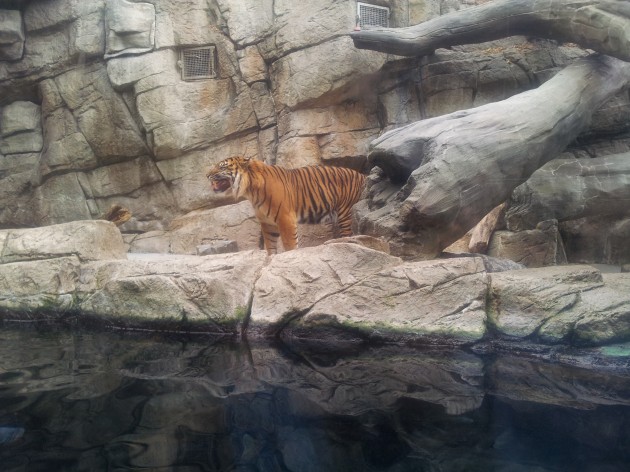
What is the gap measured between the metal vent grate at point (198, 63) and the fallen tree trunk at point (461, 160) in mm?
3592

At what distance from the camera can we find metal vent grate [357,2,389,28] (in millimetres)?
7639

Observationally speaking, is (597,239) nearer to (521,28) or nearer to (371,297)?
(521,28)

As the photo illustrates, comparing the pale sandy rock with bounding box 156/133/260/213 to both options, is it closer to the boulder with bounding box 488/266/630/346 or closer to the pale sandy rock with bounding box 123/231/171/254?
the pale sandy rock with bounding box 123/231/171/254

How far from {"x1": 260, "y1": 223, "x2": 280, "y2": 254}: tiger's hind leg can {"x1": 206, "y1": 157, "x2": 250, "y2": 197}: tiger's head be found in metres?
0.54

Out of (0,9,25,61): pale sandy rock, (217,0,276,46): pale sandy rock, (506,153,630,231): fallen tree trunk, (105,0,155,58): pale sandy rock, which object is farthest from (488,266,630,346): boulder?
(0,9,25,61): pale sandy rock

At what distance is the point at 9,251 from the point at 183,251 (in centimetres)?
282

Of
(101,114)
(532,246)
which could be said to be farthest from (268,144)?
(532,246)

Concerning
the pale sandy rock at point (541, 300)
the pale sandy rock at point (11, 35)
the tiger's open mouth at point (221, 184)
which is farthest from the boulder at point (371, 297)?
the pale sandy rock at point (11, 35)

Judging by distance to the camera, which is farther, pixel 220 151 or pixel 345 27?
pixel 220 151

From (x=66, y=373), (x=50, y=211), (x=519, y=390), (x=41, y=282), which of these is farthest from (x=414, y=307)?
(x=50, y=211)

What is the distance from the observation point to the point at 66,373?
3.64m

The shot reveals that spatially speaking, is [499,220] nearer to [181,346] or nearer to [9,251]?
[181,346]

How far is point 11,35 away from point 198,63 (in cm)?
273

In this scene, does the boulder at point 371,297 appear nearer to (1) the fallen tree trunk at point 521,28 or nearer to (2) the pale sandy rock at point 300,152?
(2) the pale sandy rock at point 300,152
